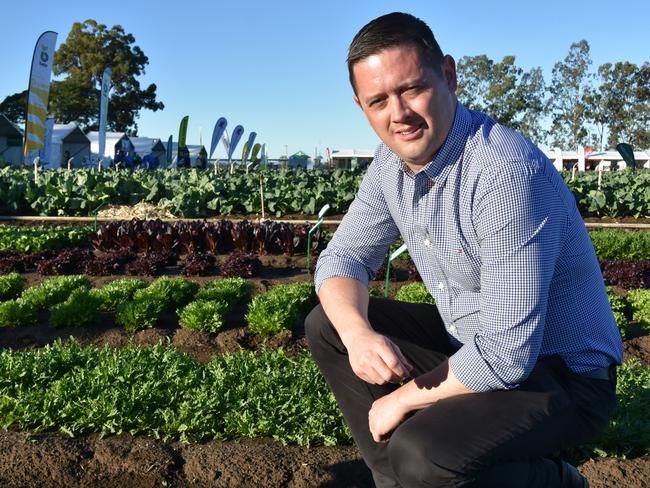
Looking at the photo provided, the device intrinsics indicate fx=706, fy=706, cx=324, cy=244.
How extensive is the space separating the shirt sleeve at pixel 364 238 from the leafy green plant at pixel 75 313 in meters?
2.78

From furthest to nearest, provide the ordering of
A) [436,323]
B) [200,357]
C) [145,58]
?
[145,58] → [200,357] → [436,323]

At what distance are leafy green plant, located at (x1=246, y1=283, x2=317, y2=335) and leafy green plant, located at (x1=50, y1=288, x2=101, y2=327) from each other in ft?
3.68

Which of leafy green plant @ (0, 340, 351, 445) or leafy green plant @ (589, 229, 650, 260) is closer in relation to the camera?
leafy green plant @ (0, 340, 351, 445)

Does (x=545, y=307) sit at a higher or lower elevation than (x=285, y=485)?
higher

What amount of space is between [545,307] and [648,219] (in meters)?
11.9

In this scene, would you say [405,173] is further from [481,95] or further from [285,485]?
[481,95]

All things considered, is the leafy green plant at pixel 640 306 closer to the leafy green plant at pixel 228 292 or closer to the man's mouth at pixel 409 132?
the leafy green plant at pixel 228 292

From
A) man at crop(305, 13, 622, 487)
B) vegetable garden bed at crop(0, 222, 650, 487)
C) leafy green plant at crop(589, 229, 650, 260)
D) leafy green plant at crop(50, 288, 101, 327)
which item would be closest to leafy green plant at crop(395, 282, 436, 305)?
vegetable garden bed at crop(0, 222, 650, 487)

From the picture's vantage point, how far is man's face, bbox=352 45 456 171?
6.53 feet

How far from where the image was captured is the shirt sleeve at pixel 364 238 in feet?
8.40

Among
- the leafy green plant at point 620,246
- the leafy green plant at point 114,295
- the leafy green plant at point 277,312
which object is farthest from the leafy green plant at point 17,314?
the leafy green plant at point 620,246

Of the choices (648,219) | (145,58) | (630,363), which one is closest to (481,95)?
(145,58)

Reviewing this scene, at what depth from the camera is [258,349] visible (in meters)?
4.46

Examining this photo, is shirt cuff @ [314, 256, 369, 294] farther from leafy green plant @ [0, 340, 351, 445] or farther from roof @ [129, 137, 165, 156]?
roof @ [129, 137, 165, 156]
